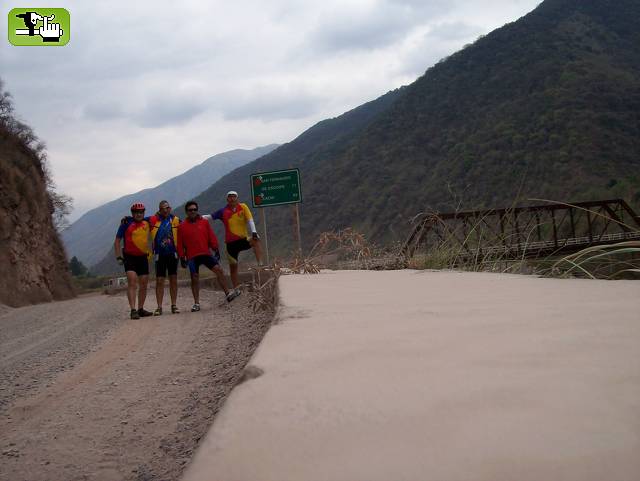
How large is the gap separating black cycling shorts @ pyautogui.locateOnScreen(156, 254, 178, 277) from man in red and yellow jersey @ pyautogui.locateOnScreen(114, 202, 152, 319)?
19 cm


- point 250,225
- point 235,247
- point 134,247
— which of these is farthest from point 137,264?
point 250,225

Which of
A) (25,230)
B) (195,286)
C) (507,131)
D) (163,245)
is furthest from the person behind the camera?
(507,131)

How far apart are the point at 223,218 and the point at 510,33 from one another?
55865 millimetres

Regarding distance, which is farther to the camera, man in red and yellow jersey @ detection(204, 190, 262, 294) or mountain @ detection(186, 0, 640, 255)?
mountain @ detection(186, 0, 640, 255)

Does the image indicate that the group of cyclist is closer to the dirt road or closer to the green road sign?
the dirt road

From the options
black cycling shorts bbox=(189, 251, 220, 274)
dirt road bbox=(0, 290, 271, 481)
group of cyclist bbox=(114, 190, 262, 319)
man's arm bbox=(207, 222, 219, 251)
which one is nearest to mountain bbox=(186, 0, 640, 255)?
group of cyclist bbox=(114, 190, 262, 319)

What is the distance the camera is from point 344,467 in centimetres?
91

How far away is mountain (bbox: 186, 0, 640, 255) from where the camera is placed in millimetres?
35844

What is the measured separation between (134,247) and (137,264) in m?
0.23

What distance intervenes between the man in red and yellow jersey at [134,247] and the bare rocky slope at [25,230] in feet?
42.1

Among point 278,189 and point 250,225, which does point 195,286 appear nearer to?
point 250,225

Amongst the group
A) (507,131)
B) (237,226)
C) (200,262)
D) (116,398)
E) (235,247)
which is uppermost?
(507,131)

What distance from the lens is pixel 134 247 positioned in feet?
22.4

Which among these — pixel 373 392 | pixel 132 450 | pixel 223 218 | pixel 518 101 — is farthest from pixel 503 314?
pixel 518 101
